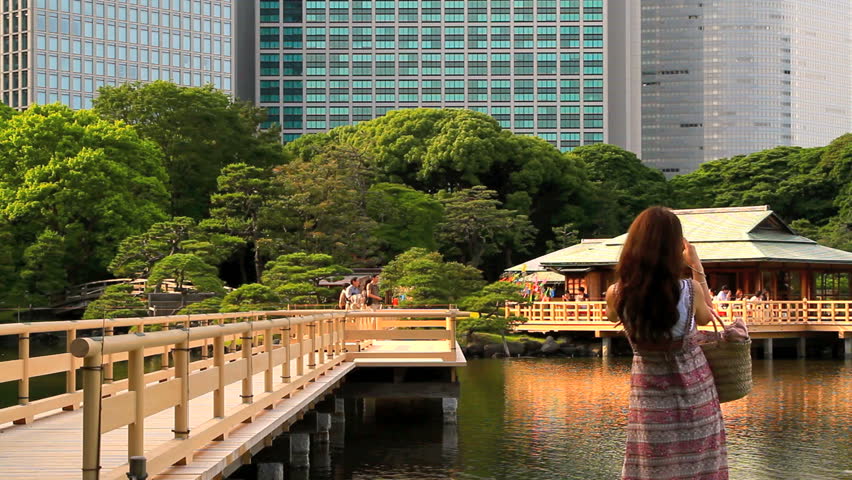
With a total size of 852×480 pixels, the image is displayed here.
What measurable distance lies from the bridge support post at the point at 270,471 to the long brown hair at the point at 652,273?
25.4 feet

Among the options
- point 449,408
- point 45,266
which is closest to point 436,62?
point 45,266

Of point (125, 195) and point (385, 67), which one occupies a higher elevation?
point (385, 67)

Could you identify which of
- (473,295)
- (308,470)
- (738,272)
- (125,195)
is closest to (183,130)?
(125,195)

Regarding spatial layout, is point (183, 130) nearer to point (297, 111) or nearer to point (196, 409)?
point (196, 409)

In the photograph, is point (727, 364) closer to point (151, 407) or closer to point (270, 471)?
point (151, 407)

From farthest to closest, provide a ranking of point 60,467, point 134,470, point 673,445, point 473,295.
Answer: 1. point 473,295
2. point 60,467
3. point 134,470
4. point 673,445

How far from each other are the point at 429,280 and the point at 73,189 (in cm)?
1610

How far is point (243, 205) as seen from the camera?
146 ft

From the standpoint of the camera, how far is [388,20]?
115 meters

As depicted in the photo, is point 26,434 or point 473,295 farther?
point 473,295

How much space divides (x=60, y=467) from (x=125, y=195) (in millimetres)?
40072

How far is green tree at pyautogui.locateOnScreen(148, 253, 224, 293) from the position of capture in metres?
36.1

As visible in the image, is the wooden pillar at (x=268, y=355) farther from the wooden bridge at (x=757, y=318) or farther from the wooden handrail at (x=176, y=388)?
the wooden bridge at (x=757, y=318)

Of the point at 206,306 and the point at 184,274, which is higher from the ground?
the point at 184,274
